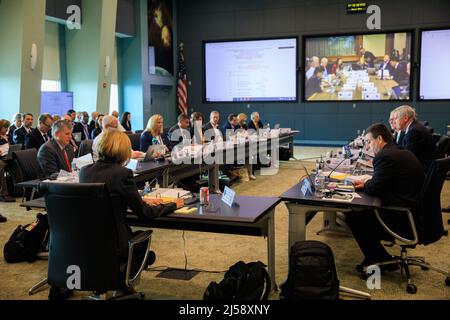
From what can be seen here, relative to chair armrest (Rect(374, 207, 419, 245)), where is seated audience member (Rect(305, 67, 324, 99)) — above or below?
above

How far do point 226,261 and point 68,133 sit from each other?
2153 millimetres

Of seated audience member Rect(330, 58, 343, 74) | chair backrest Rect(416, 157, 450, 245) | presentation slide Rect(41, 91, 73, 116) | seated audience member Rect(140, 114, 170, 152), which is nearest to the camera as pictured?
chair backrest Rect(416, 157, 450, 245)

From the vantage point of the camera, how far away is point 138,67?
1377cm

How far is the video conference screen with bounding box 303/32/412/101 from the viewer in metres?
13.3

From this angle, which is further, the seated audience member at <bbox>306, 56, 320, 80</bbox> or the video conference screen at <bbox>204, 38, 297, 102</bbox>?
the video conference screen at <bbox>204, 38, 297, 102</bbox>

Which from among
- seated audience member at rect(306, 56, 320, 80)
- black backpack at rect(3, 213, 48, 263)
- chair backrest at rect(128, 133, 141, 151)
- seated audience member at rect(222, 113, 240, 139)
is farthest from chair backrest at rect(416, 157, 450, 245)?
seated audience member at rect(306, 56, 320, 80)

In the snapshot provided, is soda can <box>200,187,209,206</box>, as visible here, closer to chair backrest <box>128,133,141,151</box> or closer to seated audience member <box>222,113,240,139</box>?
chair backrest <box>128,133,141,151</box>

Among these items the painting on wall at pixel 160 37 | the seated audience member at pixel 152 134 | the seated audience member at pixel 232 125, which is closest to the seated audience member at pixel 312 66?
the painting on wall at pixel 160 37

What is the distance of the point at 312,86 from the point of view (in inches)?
556

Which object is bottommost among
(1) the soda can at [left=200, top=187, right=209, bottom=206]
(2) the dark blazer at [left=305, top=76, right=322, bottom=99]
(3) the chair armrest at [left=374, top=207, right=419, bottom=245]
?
(3) the chair armrest at [left=374, top=207, right=419, bottom=245]

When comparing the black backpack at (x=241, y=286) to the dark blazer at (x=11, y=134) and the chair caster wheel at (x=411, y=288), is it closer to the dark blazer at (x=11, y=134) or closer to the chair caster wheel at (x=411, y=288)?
the chair caster wheel at (x=411, y=288)

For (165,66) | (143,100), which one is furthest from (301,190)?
(165,66)

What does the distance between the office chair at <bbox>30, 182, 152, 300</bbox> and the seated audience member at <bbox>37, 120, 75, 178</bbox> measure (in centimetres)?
207
